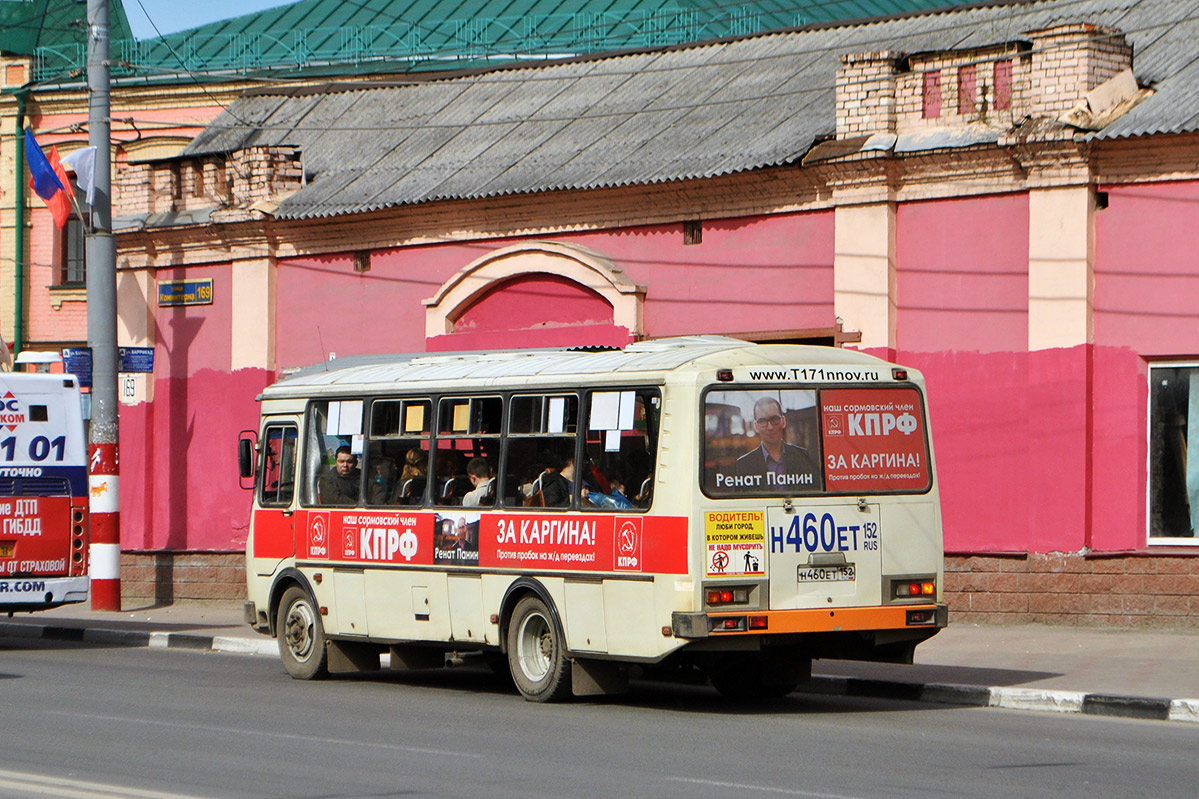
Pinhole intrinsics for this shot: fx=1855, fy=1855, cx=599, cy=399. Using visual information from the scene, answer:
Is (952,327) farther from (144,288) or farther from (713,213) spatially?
(144,288)

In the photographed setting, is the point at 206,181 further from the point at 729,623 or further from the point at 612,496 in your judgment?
the point at 729,623

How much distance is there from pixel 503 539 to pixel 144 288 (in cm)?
1375

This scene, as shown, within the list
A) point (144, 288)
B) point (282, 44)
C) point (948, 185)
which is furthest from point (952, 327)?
point (282, 44)


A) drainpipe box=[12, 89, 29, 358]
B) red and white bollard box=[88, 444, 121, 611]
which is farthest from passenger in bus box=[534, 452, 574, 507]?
drainpipe box=[12, 89, 29, 358]

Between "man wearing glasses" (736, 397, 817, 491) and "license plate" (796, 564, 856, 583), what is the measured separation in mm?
569

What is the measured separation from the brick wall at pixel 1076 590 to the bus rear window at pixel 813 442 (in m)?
4.95

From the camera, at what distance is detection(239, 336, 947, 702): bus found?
40.8ft

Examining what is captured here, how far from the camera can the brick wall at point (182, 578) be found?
24.5m

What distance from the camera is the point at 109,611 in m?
23.3

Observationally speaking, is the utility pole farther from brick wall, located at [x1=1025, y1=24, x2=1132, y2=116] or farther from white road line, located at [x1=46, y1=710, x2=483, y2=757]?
brick wall, located at [x1=1025, y1=24, x2=1132, y2=116]

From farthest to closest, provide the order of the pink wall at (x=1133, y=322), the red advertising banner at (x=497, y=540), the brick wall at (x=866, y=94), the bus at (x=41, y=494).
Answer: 1. the brick wall at (x=866, y=94)
2. the bus at (x=41, y=494)
3. the pink wall at (x=1133, y=322)
4. the red advertising banner at (x=497, y=540)

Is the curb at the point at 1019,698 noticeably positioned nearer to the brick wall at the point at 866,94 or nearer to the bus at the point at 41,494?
the brick wall at the point at 866,94

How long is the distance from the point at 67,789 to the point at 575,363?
221 inches

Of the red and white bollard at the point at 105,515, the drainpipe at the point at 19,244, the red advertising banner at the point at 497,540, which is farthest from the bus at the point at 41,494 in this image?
the drainpipe at the point at 19,244
